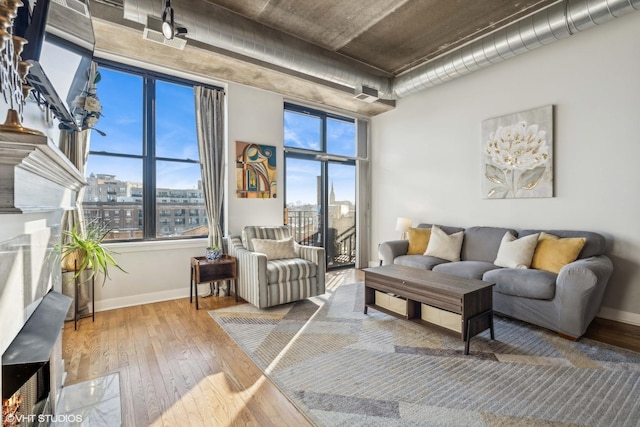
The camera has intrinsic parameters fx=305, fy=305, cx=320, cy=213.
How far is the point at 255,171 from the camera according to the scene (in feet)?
14.7

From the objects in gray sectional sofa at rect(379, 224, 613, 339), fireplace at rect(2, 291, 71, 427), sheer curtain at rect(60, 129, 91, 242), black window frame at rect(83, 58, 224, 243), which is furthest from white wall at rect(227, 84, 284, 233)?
fireplace at rect(2, 291, 71, 427)

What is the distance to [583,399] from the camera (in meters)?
1.87

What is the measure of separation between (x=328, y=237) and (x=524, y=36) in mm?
3885

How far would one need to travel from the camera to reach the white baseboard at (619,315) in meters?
3.04

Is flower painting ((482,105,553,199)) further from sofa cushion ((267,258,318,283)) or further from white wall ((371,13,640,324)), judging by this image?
sofa cushion ((267,258,318,283))

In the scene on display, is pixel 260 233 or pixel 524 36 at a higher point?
pixel 524 36

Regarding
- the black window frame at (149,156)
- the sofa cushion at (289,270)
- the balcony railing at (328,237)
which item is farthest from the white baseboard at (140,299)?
the balcony railing at (328,237)

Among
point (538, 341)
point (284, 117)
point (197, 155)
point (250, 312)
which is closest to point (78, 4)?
point (197, 155)

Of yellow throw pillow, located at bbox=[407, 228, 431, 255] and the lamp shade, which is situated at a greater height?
the lamp shade

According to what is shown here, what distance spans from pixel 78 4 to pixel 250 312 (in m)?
2.90

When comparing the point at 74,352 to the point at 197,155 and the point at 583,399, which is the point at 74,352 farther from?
the point at 583,399

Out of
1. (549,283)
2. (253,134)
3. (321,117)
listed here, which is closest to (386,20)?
(321,117)

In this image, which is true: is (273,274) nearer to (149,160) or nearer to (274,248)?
(274,248)

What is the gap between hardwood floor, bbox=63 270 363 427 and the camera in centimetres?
178
